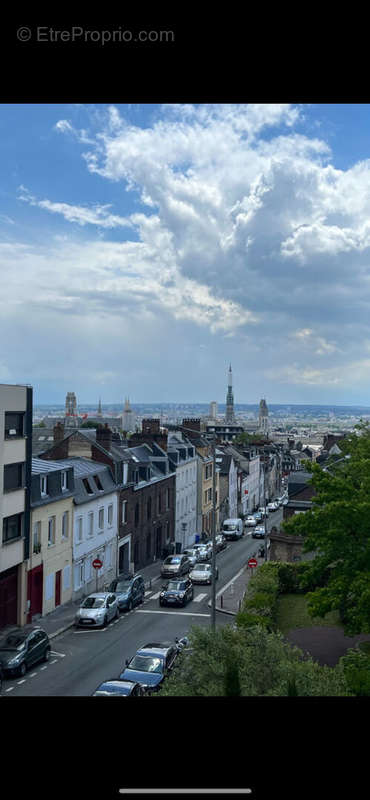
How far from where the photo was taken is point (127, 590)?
41.2 feet

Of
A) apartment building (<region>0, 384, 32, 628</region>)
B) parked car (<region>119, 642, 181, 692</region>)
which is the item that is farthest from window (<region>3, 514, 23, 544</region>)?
parked car (<region>119, 642, 181, 692</region>)

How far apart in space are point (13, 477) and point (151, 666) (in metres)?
3.42

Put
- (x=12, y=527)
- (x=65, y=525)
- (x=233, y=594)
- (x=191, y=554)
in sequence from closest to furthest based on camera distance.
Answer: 1. (x=12, y=527)
2. (x=65, y=525)
3. (x=233, y=594)
4. (x=191, y=554)

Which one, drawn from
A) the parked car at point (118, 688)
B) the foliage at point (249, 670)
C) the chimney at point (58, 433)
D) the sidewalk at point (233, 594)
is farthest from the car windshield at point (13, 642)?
the chimney at point (58, 433)

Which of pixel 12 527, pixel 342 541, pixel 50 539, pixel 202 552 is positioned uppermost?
pixel 342 541

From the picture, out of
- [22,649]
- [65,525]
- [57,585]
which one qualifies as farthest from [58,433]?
[22,649]

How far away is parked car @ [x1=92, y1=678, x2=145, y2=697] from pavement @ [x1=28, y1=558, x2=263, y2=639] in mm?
2980

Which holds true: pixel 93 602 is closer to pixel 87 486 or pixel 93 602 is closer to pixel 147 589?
pixel 87 486

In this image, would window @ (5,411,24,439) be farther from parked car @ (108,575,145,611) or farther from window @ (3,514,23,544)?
parked car @ (108,575,145,611)
